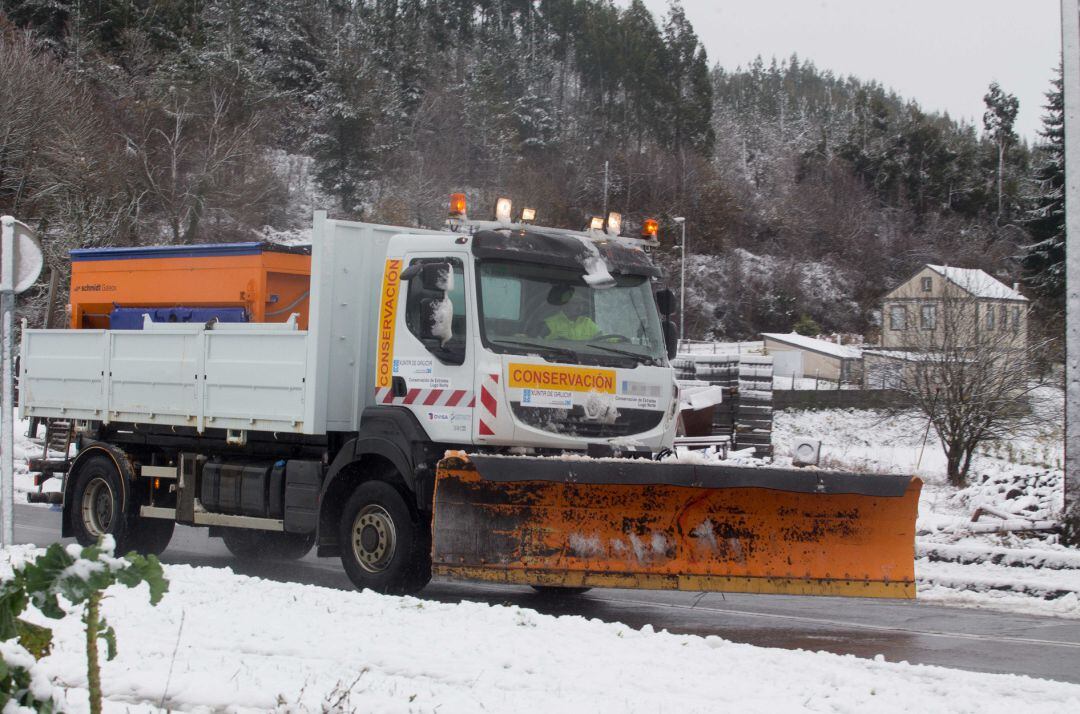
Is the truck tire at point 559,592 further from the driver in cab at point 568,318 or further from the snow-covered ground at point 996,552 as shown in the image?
the driver in cab at point 568,318

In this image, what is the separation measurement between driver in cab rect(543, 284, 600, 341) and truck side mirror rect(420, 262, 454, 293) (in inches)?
31.5

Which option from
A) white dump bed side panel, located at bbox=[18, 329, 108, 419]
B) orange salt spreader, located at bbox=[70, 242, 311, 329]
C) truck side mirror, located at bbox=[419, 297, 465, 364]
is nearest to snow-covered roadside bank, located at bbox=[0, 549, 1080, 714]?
truck side mirror, located at bbox=[419, 297, 465, 364]

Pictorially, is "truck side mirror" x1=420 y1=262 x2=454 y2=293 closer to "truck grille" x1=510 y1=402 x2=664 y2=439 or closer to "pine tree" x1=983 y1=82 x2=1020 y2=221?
"truck grille" x1=510 y1=402 x2=664 y2=439

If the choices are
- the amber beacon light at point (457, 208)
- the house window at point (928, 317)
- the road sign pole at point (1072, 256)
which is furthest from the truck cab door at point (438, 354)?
the house window at point (928, 317)

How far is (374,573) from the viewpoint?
9.02 m

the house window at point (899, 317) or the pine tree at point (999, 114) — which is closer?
the house window at point (899, 317)

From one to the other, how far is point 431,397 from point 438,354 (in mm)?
339

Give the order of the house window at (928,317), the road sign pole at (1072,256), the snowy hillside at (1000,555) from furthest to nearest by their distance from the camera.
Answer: the house window at (928,317)
the road sign pole at (1072,256)
the snowy hillside at (1000,555)

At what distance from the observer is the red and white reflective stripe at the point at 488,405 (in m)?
8.54

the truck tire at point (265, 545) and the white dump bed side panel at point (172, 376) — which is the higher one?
the white dump bed side panel at point (172, 376)

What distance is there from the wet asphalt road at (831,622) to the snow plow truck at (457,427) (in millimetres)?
407

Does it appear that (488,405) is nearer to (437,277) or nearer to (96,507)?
(437,277)

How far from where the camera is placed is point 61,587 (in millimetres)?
3375

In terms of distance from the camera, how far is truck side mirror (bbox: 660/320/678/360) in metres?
9.65
